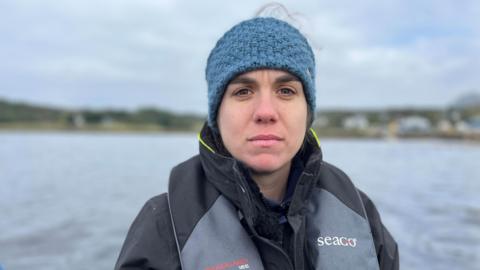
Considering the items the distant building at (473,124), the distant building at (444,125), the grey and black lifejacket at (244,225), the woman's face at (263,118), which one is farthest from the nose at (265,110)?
the distant building at (444,125)

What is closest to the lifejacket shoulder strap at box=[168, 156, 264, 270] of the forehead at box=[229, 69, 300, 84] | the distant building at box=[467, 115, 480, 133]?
the forehead at box=[229, 69, 300, 84]

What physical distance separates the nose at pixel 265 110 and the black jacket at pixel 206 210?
0.84ft

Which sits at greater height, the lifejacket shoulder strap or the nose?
the nose

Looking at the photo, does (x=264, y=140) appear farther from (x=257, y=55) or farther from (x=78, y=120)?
(x=78, y=120)

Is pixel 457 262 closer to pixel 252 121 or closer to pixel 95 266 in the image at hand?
pixel 95 266

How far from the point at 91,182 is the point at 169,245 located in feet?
57.8

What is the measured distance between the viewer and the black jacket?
7.14 feet

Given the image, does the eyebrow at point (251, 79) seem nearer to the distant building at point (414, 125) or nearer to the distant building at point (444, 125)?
the distant building at point (414, 125)

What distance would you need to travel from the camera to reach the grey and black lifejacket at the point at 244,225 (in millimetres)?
2234

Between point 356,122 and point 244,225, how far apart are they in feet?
414

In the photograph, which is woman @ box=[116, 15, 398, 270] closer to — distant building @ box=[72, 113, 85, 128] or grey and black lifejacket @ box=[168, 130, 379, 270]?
grey and black lifejacket @ box=[168, 130, 379, 270]

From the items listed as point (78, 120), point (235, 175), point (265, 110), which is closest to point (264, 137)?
point (265, 110)

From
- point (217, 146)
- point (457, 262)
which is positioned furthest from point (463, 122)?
point (217, 146)

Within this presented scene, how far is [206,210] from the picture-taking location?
7.72 ft
